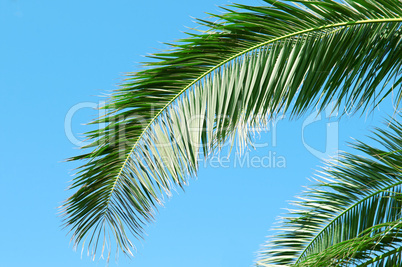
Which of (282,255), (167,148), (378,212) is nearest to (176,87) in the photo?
(167,148)

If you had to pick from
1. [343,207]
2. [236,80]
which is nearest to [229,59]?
[236,80]

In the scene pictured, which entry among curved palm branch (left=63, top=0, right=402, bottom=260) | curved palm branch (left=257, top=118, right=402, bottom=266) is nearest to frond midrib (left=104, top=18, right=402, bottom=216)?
curved palm branch (left=63, top=0, right=402, bottom=260)

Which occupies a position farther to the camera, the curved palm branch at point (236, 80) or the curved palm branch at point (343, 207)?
the curved palm branch at point (343, 207)

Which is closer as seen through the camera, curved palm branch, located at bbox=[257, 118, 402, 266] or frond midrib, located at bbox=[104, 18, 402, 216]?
frond midrib, located at bbox=[104, 18, 402, 216]

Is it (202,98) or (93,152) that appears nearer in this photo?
(202,98)

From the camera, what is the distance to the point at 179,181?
2.85 m

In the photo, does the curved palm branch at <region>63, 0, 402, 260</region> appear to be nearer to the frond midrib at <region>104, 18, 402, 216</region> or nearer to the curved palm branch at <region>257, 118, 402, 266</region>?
the frond midrib at <region>104, 18, 402, 216</region>

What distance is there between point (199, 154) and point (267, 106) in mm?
513

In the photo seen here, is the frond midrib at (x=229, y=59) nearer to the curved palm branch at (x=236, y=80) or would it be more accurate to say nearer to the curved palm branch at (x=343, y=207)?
the curved palm branch at (x=236, y=80)

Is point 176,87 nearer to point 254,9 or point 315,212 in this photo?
point 254,9

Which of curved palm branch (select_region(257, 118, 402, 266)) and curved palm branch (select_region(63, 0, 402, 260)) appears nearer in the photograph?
curved palm branch (select_region(63, 0, 402, 260))

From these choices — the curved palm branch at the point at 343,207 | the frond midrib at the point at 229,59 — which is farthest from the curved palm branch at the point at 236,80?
the curved palm branch at the point at 343,207

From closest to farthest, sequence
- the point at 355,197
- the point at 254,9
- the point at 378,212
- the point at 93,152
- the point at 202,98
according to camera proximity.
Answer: the point at 254,9 < the point at 202,98 < the point at 93,152 < the point at 378,212 < the point at 355,197

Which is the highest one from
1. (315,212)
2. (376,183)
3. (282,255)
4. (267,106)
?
(267,106)
